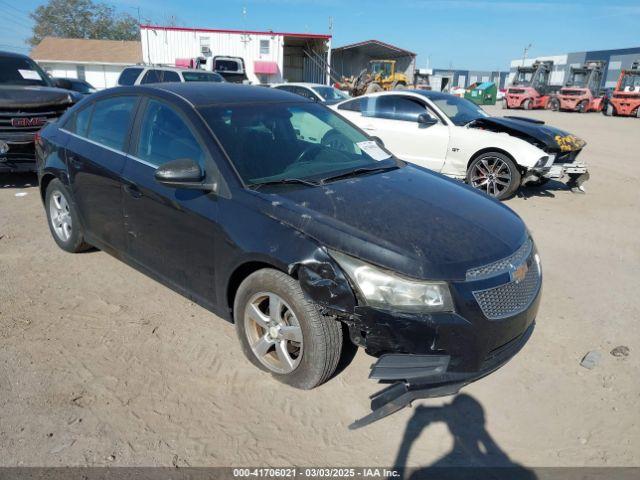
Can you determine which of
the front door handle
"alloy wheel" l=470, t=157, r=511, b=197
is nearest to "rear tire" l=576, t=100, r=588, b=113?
"alloy wheel" l=470, t=157, r=511, b=197

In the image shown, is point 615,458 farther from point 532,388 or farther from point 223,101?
point 223,101

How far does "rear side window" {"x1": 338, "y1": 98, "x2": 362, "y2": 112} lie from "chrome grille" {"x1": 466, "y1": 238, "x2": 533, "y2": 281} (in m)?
6.24

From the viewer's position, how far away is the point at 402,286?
2.36 metres

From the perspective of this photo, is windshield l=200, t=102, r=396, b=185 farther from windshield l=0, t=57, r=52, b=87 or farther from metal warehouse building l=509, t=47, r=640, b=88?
metal warehouse building l=509, t=47, r=640, b=88

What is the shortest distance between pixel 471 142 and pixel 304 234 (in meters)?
5.64

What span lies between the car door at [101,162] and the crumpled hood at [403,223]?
1.49 m

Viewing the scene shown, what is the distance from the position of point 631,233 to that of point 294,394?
5.41 metres

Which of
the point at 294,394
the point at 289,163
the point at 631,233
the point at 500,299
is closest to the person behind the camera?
the point at 500,299

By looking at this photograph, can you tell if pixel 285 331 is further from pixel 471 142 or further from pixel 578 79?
pixel 578 79

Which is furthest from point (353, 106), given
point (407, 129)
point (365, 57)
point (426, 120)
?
point (365, 57)

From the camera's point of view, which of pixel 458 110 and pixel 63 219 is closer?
pixel 63 219

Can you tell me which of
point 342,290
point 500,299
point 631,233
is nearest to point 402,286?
point 342,290

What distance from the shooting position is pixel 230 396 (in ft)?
9.18

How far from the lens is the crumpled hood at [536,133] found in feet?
24.2
